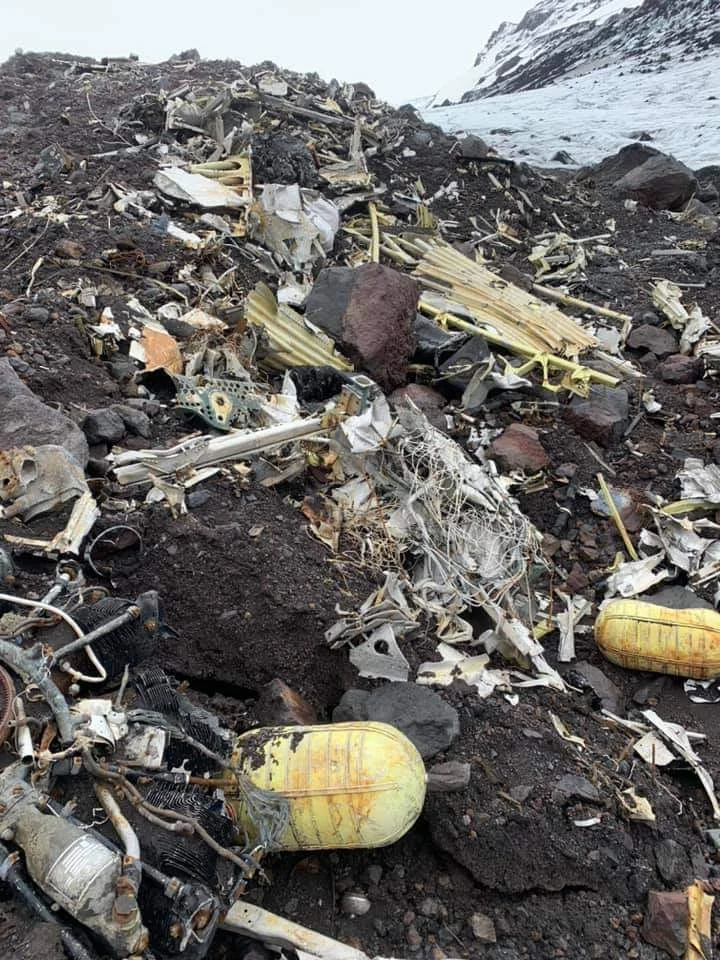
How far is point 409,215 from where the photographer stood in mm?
8258

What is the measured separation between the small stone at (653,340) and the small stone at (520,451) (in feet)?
7.60

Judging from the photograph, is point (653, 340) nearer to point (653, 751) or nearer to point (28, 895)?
point (653, 751)

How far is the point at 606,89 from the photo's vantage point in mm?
16188

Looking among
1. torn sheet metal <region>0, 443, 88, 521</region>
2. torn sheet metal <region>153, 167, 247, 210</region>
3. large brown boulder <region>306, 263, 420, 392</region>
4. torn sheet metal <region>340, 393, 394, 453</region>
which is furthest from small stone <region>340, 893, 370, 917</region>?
torn sheet metal <region>153, 167, 247, 210</region>

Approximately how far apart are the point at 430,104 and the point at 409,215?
19.3 metres

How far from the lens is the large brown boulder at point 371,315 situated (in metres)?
5.34

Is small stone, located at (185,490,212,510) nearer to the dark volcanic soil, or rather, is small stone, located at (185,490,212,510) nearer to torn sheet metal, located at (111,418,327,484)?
the dark volcanic soil

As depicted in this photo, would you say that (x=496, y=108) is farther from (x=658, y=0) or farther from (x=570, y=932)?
(x=570, y=932)

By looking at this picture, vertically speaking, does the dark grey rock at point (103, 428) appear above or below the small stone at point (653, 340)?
above

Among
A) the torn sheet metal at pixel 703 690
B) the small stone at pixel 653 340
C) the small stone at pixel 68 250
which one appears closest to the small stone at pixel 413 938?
the torn sheet metal at pixel 703 690

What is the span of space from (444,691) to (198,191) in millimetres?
5840

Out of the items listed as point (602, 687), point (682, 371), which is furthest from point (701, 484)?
point (602, 687)

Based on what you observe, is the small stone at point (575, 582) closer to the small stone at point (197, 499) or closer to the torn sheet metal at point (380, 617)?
the torn sheet metal at point (380, 617)

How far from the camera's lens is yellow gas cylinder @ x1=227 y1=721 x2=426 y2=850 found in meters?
2.46
